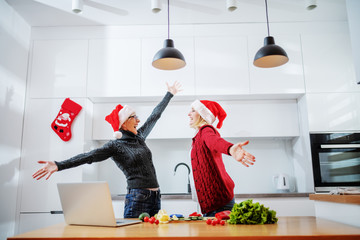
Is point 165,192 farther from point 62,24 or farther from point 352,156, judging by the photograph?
point 62,24

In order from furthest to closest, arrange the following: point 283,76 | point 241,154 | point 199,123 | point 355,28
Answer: point 283,76, point 199,123, point 355,28, point 241,154

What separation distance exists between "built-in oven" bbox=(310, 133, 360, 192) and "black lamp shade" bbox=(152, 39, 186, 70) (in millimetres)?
1737

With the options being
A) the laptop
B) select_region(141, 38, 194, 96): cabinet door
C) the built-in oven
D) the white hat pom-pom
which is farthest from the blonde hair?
the built-in oven

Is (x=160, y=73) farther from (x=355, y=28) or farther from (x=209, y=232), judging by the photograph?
(x=209, y=232)

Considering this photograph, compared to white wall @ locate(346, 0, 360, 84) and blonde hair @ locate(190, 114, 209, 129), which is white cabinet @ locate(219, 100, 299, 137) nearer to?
blonde hair @ locate(190, 114, 209, 129)

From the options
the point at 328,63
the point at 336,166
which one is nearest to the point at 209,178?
the point at 336,166

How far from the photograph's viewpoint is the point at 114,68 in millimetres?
3520

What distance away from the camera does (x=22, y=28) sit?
3.44 m

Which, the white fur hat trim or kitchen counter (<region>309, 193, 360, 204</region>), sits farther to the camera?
the white fur hat trim

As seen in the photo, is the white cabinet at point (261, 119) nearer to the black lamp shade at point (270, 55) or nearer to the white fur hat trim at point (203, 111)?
the black lamp shade at point (270, 55)

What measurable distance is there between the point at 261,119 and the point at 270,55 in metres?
1.33

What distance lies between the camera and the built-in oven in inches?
125

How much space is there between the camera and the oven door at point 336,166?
3.17 meters

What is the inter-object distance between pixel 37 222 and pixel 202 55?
8.30 ft
